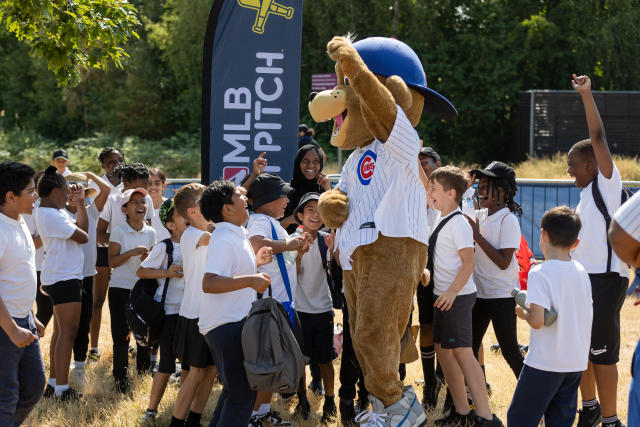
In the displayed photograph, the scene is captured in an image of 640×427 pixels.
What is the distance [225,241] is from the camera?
14.1ft

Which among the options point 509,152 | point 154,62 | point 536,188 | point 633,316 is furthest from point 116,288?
point 154,62

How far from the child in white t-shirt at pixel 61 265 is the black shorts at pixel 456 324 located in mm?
2895

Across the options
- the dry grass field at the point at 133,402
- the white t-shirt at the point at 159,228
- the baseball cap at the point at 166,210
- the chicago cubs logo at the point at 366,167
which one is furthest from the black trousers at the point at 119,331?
the chicago cubs logo at the point at 366,167

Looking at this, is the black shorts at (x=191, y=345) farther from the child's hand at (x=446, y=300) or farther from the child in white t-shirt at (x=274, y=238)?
the child's hand at (x=446, y=300)

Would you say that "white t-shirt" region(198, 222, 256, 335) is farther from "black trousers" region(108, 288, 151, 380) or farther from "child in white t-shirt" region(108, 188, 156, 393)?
"black trousers" region(108, 288, 151, 380)

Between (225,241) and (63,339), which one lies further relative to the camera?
(63,339)

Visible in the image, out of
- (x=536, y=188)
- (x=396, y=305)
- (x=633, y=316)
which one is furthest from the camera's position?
(x=536, y=188)

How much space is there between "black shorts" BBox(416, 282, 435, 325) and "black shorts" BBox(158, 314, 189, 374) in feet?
6.03

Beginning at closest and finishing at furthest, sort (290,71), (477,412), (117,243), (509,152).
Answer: (477,412), (117,243), (290,71), (509,152)

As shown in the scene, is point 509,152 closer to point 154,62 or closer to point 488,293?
point 154,62

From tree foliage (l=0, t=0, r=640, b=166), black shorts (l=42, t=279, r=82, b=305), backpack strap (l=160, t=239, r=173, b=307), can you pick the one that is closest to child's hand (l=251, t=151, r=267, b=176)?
backpack strap (l=160, t=239, r=173, b=307)

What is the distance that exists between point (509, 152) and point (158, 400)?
20.5 m

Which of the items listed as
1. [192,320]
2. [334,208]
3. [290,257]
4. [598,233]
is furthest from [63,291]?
[598,233]

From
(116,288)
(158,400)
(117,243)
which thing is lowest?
(158,400)
